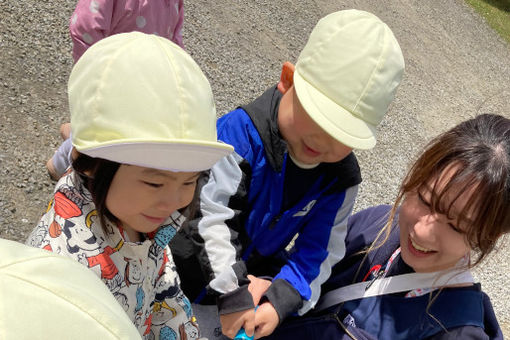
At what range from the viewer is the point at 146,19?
2.33m

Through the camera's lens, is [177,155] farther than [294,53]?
No

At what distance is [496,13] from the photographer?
1084cm

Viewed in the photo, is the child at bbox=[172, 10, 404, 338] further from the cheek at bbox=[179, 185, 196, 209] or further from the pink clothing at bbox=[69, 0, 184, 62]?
the pink clothing at bbox=[69, 0, 184, 62]

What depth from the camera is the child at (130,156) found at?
1064 mm

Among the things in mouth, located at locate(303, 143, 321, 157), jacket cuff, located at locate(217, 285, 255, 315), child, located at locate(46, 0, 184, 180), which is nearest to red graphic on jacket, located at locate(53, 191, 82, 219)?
jacket cuff, located at locate(217, 285, 255, 315)

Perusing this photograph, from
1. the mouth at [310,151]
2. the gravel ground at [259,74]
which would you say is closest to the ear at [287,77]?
the mouth at [310,151]

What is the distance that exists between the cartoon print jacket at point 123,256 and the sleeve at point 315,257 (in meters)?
0.39

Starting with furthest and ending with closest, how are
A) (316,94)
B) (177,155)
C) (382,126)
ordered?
(382,126) → (316,94) → (177,155)

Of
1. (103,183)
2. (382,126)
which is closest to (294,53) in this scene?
(382,126)

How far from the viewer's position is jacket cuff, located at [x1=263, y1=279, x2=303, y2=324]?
1.77 meters

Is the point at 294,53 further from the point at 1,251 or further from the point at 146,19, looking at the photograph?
the point at 1,251

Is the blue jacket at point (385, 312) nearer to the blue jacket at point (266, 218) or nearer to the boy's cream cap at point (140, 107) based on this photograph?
the blue jacket at point (266, 218)

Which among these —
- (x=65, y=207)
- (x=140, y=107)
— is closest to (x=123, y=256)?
(x=65, y=207)

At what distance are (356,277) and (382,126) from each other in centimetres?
353
